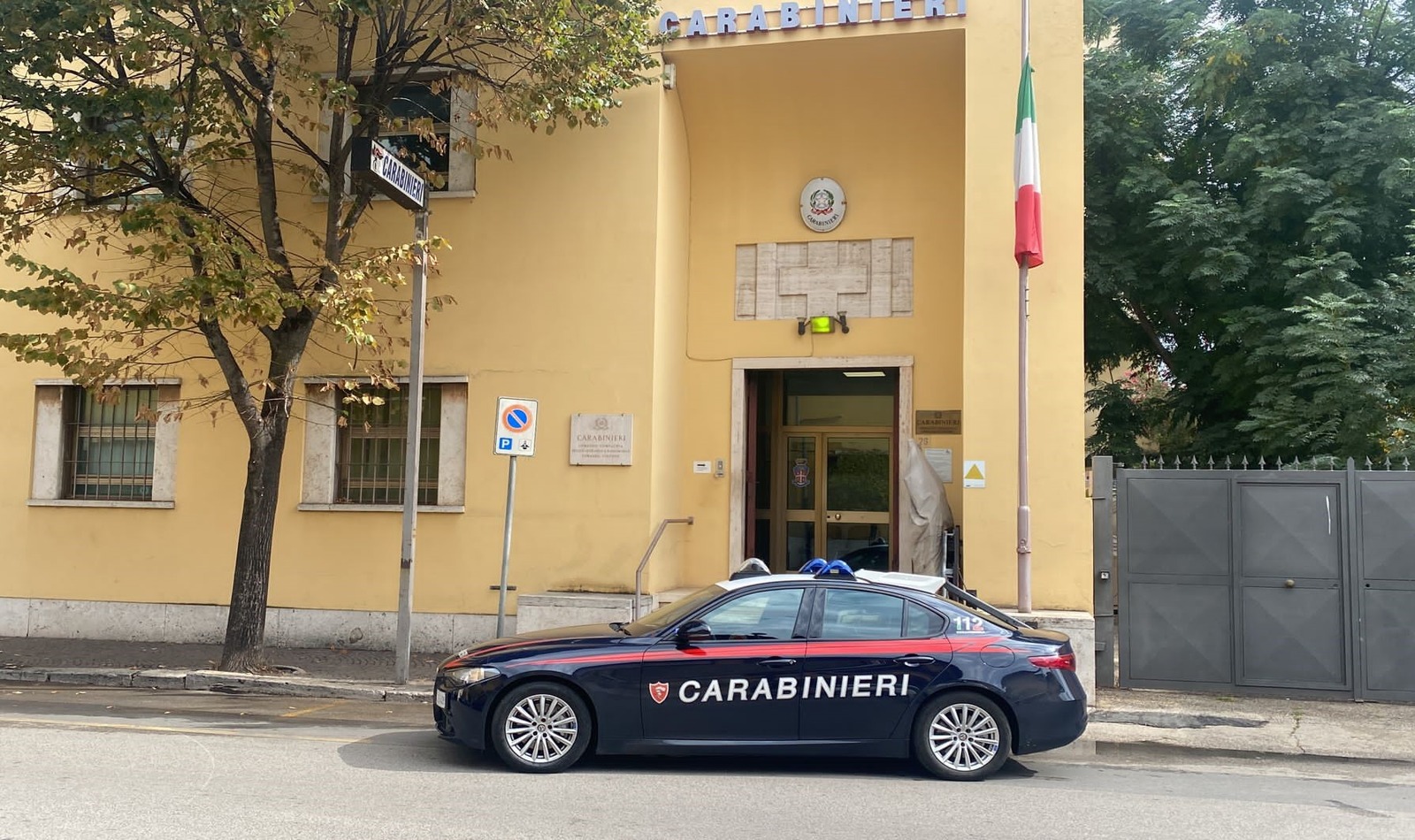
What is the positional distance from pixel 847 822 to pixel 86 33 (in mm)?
9906

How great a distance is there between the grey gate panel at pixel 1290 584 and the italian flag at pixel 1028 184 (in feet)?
10.3

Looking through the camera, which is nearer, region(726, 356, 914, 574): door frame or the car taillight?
the car taillight

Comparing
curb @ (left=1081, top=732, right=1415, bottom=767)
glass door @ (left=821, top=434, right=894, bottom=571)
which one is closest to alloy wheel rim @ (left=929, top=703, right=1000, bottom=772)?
curb @ (left=1081, top=732, right=1415, bottom=767)

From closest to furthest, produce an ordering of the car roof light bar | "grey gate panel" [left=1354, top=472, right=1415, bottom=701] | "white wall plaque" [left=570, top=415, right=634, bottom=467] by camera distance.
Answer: the car roof light bar → "grey gate panel" [left=1354, top=472, right=1415, bottom=701] → "white wall plaque" [left=570, top=415, right=634, bottom=467]

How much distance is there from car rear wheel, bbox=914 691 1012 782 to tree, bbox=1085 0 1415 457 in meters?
7.30

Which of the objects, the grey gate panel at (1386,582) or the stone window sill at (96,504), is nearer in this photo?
the grey gate panel at (1386,582)

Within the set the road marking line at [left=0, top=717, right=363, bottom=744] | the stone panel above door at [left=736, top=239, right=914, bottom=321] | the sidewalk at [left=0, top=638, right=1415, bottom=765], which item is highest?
the stone panel above door at [left=736, top=239, right=914, bottom=321]

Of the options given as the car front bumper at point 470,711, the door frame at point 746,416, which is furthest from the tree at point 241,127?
the car front bumper at point 470,711

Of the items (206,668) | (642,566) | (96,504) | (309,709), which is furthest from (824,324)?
(96,504)

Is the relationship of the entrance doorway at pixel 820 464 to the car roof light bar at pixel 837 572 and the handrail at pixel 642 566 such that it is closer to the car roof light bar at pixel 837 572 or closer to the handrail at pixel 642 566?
the handrail at pixel 642 566

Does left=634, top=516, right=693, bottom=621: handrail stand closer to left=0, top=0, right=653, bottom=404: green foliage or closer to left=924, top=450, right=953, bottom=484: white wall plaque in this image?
left=924, top=450, right=953, bottom=484: white wall plaque

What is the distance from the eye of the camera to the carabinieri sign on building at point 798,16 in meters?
12.0

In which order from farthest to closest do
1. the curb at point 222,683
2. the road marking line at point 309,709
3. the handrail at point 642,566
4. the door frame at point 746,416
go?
the door frame at point 746,416 < the handrail at point 642,566 < the curb at point 222,683 < the road marking line at point 309,709

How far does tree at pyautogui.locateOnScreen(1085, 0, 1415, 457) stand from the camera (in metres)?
12.3
